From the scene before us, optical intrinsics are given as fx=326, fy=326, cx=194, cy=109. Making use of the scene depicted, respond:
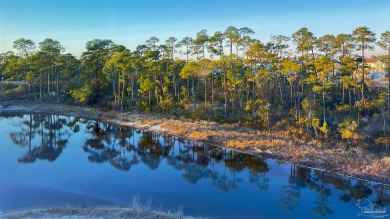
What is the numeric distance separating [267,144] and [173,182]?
23.1 feet

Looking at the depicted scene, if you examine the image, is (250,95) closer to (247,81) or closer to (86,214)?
(247,81)

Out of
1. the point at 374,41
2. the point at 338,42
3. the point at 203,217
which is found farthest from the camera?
the point at 338,42

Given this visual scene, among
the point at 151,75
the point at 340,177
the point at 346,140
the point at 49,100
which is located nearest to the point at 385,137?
the point at 346,140

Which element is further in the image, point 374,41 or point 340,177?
point 374,41

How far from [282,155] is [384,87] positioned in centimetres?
1859

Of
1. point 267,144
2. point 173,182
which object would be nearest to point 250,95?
point 267,144

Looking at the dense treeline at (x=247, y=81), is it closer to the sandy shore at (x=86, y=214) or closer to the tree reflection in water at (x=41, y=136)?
the tree reflection in water at (x=41, y=136)

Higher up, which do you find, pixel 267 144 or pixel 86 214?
pixel 267 144

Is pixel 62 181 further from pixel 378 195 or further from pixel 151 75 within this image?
pixel 151 75

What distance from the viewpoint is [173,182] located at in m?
15.4

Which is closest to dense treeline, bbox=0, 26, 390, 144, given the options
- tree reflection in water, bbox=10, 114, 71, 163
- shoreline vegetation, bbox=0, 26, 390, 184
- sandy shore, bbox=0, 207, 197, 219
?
shoreline vegetation, bbox=0, 26, 390, 184

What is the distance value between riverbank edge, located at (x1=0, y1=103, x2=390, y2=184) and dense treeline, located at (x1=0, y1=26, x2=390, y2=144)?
5.36 ft

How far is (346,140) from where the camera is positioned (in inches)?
778

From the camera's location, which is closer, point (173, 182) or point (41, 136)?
point (173, 182)
